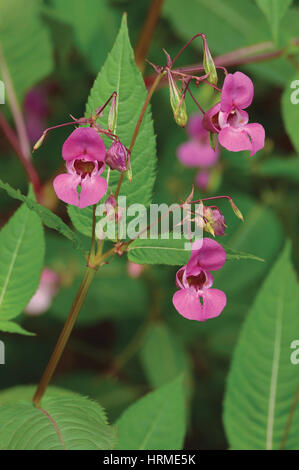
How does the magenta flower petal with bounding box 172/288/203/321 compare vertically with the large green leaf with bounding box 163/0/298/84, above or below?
below

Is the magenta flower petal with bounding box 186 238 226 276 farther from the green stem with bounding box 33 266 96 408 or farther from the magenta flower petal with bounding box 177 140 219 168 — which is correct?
the magenta flower petal with bounding box 177 140 219 168

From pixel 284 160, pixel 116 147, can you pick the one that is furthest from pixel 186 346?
pixel 116 147

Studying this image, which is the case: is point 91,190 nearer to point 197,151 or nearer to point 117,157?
point 117,157

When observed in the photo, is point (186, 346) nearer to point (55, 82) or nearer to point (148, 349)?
point (148, 349)

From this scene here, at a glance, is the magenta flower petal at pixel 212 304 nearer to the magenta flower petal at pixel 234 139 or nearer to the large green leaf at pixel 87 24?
the magenta flower petal at pixel 234 139

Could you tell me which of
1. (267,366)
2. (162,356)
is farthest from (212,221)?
(162,356)

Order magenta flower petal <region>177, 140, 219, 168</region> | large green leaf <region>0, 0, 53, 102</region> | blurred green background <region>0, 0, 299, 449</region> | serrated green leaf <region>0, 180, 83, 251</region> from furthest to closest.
Result: magenta flower petal <region>177, 140, 219, 168</region>, blurred green background <region>0, 0, 299, 449</region>, large green leaf <region>0, 0, 53, 102</region>, serrated green leaf <region>0, 180, 83, 251</region>

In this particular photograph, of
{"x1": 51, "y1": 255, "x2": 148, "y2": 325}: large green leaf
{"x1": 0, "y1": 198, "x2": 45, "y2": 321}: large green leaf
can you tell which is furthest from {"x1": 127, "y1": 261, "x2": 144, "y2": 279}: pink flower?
{"x1": 0, "y1": 198, "x2": 45, "y2": 321}: large green leaf
